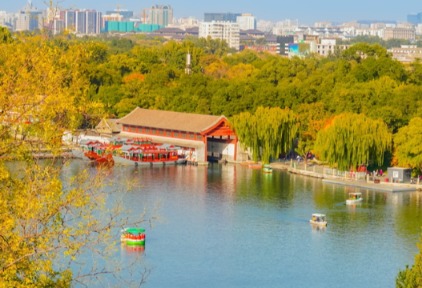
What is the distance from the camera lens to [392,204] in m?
19.8

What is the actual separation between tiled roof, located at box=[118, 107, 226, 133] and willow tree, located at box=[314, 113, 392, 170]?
351 centimetres

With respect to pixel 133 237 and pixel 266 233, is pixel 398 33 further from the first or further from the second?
pixel 133 237

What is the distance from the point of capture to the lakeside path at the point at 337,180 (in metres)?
21.8

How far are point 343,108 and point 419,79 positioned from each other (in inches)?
207

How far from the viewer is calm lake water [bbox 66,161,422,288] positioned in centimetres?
1391

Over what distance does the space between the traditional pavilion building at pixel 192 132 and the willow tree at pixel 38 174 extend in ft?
63.7

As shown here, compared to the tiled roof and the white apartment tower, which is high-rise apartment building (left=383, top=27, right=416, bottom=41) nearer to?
the white apartment tower

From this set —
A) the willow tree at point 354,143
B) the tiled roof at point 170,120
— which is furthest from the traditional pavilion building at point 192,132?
the willow tree at point 354,143

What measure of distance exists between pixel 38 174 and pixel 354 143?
17539mm

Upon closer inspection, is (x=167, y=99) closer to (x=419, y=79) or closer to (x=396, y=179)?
(x=419, y=79)

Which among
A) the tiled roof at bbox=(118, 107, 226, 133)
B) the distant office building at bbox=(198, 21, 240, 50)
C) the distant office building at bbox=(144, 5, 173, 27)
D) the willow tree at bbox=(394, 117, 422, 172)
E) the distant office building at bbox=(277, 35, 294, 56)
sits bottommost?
the willow tree at bbox=(394, 117, 422, 172)

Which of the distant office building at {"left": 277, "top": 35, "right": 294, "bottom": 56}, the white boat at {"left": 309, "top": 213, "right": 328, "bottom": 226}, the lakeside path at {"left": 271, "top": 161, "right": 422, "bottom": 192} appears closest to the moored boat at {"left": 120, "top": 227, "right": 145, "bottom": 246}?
the white boat at {"left": 309, "top": 213, "right": 328, "bottom": 226}

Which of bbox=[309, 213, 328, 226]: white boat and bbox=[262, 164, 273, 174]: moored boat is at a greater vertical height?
bbox=[262, 164, 273, 174]: moored boat

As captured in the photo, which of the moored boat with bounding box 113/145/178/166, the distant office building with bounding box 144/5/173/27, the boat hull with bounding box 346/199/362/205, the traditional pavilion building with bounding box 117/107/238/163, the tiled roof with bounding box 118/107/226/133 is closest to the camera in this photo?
the boat hull with bounding box 346/199/362/205
